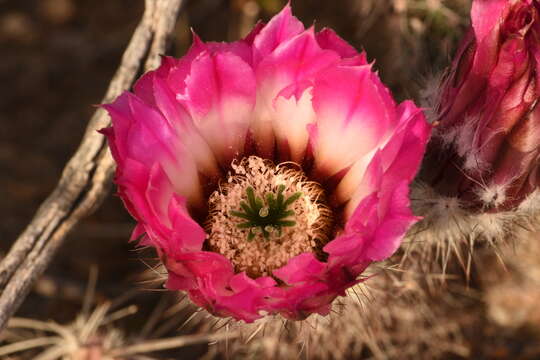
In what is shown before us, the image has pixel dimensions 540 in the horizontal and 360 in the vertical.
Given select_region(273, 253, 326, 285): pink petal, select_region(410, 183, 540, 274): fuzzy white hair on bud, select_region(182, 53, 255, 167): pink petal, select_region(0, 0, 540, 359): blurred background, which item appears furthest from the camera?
select_region(0, 0, 540, 359): blurred background

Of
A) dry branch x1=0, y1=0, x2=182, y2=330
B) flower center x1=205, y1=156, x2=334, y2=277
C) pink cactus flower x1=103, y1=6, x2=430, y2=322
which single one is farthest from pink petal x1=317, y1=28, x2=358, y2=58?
dry branch x1=0, y1=0, x2=182, y2=330

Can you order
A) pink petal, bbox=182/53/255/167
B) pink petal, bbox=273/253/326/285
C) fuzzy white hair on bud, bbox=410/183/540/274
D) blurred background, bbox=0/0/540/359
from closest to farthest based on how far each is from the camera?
pink petal, bbox=273/253/326/285 < pink petal, bbox=182/53/255/167 < fuzzy white hair on bud, bbox=410/183/540/274 < blurred background, bbox=0/0/540/359

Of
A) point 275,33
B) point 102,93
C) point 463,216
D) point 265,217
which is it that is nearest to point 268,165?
point 265,217

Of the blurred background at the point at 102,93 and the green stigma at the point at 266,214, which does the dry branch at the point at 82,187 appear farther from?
the blurred background at the point at 102,93

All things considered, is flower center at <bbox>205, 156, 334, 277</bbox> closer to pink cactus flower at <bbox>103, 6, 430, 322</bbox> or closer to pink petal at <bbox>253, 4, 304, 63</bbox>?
pink cactus flower at <bbox>103, 6, 430, 322</bbox>

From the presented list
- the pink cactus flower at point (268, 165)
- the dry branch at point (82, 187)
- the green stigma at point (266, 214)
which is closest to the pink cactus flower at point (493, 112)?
the pink cactus flower at point (268, 165)

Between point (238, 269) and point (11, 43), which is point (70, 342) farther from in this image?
point (11, 43)
